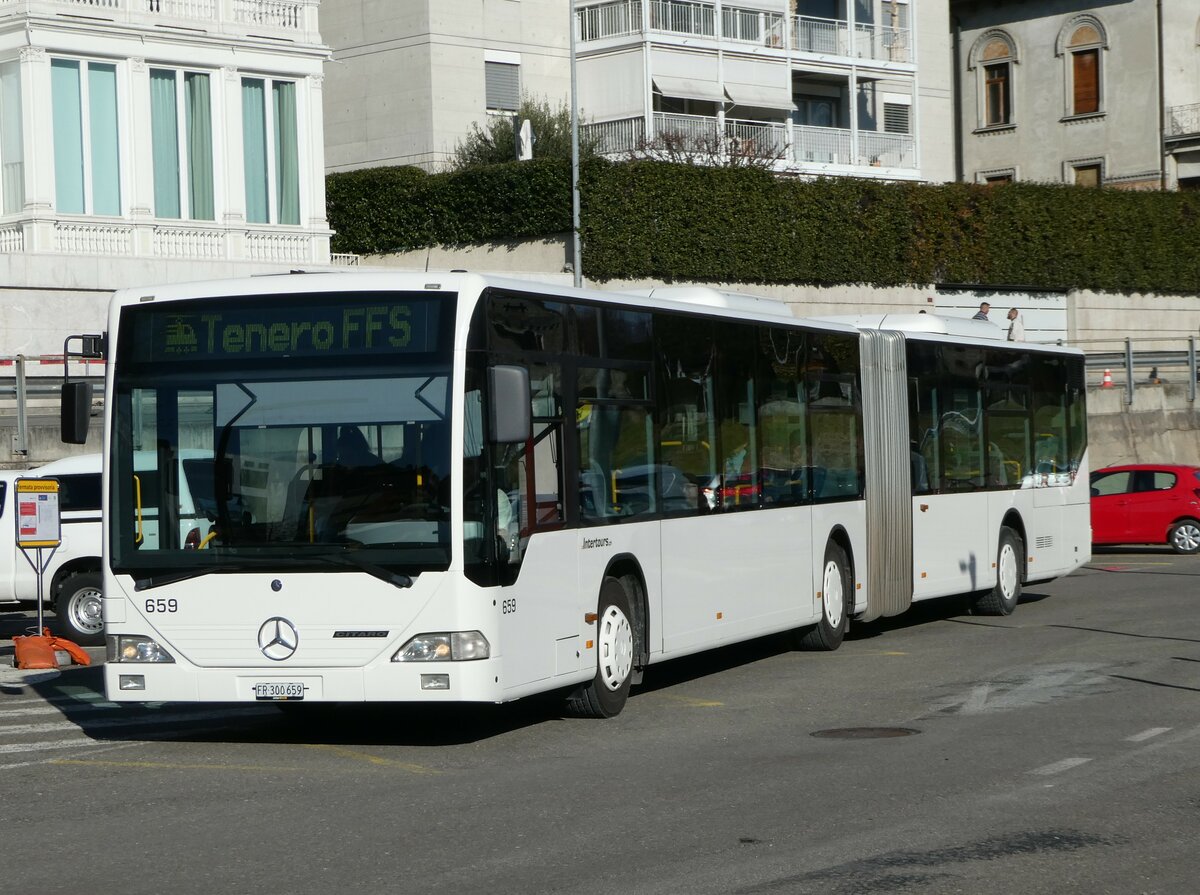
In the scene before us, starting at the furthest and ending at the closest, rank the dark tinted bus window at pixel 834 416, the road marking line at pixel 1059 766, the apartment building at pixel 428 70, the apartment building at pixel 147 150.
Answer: the apartment building at pixel 428 70 → the apartment building at pixel 147 150 → the dark tinted bus window at pixel 834 416 → the road marking line at pixel 1059 766

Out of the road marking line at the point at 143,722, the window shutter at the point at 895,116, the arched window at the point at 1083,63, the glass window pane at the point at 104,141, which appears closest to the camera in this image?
the road marking line at the point at 143,722

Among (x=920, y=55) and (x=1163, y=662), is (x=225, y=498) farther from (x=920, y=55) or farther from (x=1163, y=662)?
(x=920, y=55)

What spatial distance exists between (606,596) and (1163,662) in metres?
5.17

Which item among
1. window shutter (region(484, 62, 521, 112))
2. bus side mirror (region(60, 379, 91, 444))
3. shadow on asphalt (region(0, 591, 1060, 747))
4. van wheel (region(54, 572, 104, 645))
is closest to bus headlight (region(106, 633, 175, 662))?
shadow on asphalt (region(0, 591, 1060, 747))

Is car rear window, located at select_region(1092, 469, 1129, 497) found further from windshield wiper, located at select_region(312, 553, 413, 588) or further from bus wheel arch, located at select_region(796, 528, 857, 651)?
windshield wiper, located at select_region(312, 553, 413, 588)

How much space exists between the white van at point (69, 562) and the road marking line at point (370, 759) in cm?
877

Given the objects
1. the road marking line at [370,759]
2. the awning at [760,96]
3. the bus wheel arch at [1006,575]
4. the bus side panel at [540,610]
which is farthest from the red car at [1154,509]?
the road marking line at [370,759]

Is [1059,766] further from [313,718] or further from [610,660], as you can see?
[313,718]

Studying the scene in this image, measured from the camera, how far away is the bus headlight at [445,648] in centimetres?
1120

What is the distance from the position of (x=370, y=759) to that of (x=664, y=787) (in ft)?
7.06

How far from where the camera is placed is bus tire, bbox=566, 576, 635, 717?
12828mm

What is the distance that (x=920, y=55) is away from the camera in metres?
59.8

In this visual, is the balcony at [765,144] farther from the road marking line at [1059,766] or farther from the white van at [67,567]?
the road marking line at [1059,766]

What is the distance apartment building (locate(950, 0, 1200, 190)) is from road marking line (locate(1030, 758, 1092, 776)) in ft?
170
